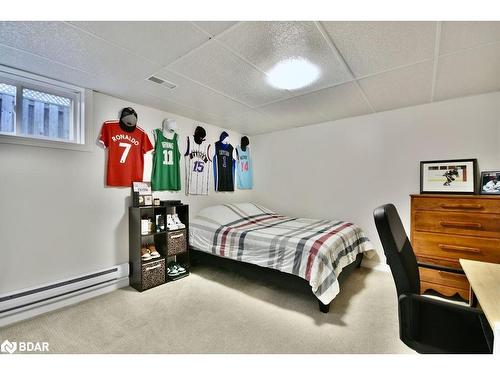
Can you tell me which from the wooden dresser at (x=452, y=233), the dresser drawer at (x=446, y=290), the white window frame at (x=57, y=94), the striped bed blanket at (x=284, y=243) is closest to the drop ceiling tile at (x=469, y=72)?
the wooden dresser at (x=452, y=233)

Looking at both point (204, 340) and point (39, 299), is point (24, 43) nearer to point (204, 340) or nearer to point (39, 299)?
point (39, 299)

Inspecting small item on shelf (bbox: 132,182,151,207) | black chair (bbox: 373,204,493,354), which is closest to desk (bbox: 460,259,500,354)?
black chair (bbox: 373,204,493,354)

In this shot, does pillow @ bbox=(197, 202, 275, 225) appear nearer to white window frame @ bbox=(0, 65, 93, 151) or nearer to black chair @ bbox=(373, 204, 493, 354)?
white window frame @ bbox=(0, 65, 93, 151)

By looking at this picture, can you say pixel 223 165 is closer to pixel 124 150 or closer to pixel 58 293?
pixel 124 150

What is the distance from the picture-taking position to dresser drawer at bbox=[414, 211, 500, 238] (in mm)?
2002

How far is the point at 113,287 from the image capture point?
2.44 meters

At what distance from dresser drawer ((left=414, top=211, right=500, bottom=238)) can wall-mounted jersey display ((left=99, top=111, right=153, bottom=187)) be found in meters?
3.31

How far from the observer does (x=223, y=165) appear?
3.87 metres

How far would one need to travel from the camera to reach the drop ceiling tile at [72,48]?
139 cm

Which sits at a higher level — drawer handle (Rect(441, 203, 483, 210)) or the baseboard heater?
drawer handle (Rect(441, 203, 483, 210))

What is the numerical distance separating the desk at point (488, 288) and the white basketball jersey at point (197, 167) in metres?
3.07

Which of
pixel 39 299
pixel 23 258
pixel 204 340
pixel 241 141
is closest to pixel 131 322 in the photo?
pixel 204 340

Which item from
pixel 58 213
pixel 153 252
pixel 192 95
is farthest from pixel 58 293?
pixel 192 95

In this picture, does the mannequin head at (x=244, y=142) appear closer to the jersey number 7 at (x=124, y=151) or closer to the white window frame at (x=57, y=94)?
the jersey number 7 at (x=124, y=151)
